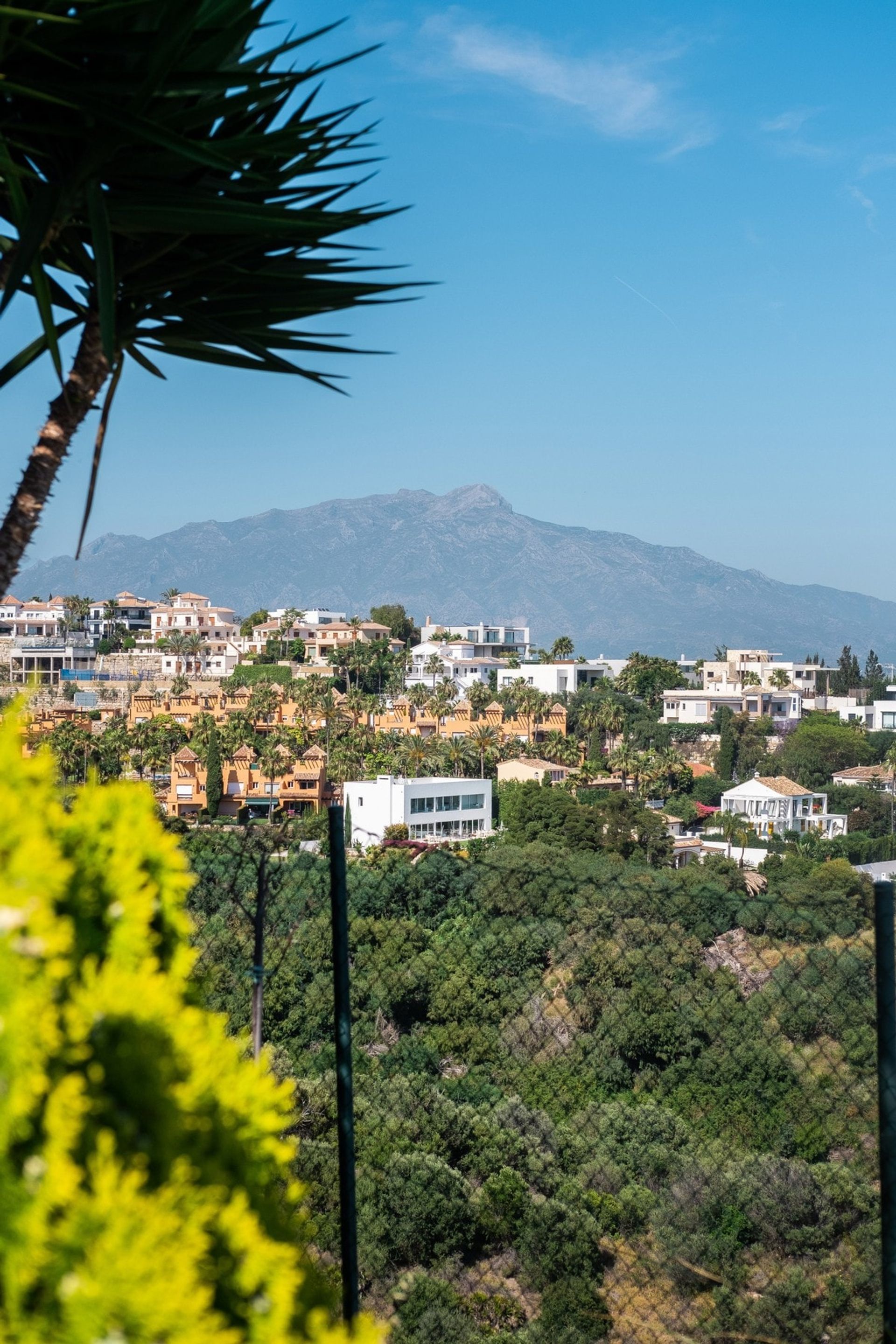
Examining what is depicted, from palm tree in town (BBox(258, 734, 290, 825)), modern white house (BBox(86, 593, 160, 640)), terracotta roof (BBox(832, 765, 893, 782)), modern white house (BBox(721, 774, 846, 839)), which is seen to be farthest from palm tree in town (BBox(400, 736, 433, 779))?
modern white house (BBox(86, 593, 160, 640))

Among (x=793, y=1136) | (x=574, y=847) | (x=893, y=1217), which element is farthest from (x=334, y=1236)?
(x=574, y=847)

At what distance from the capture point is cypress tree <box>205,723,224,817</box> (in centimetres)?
4072

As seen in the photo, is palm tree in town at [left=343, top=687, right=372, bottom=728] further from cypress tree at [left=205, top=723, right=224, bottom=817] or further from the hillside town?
cypress tree at [left=205, top=723, right=224, bottom=817]

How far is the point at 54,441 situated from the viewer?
262cm

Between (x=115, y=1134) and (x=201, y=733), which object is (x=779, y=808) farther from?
(x=115, y=1134)

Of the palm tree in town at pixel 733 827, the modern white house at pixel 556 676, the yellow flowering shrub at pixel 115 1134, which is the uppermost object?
the modern white house at pixel 556 676

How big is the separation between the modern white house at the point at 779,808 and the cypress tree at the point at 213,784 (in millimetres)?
17862

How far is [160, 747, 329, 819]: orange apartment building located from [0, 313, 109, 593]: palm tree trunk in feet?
124

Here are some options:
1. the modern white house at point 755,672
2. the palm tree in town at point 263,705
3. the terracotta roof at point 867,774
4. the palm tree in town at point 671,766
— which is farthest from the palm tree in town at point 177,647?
the terracotta roof at point 867,774

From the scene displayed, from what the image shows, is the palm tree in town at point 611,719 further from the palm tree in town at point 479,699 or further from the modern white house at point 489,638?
the modern white house at point 489,638

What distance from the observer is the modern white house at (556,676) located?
6900 centimetres

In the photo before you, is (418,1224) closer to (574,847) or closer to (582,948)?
(582,948)

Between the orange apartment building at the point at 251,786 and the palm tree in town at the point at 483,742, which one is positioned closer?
the orange apartment building at the point at 251,786

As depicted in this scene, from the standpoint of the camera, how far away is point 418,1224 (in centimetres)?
881
